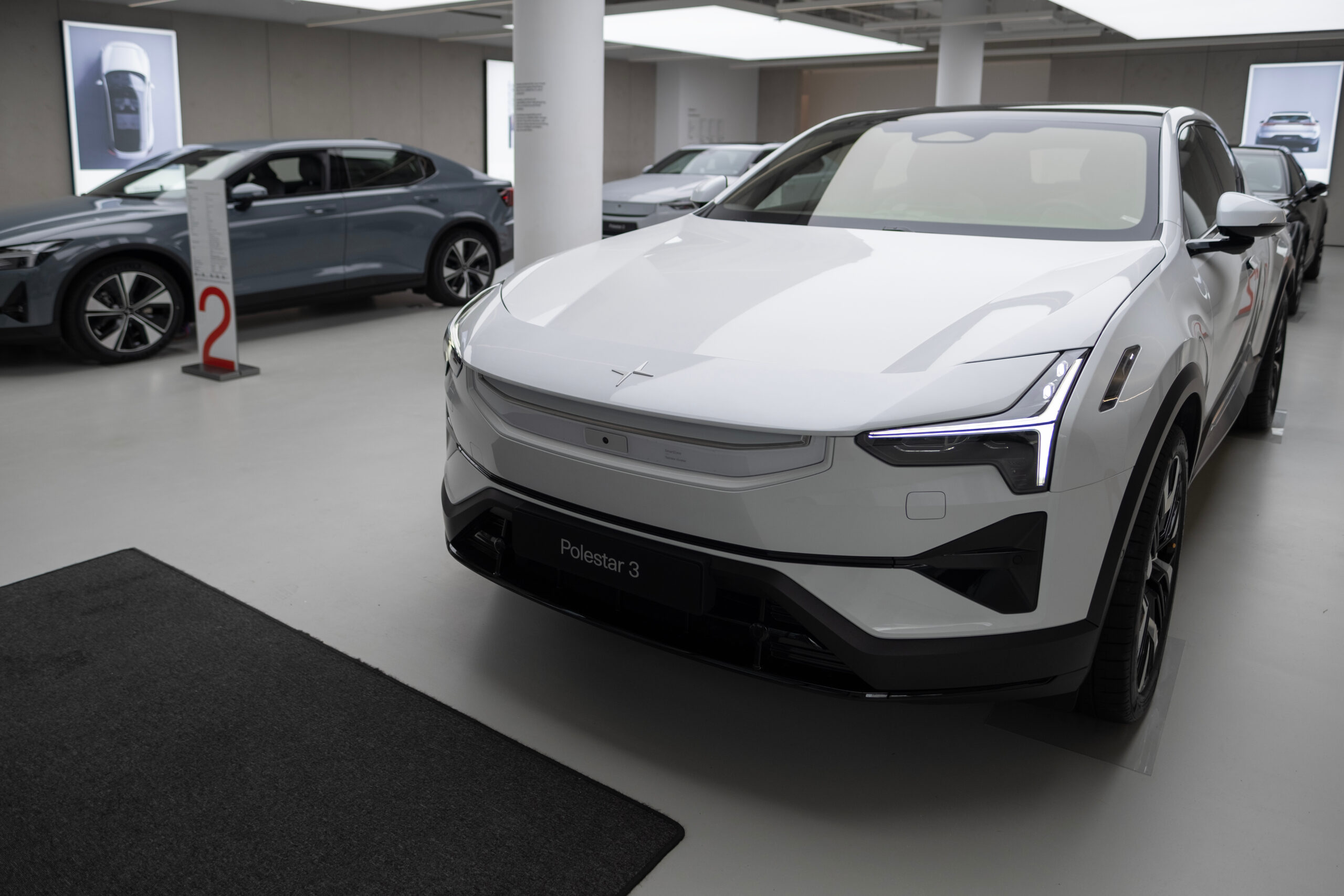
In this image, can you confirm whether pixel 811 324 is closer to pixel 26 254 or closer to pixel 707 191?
pixel 707 191

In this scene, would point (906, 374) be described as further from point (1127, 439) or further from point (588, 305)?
point (588, 305)

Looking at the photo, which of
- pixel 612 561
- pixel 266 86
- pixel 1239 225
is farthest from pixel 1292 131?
pixel 612 561

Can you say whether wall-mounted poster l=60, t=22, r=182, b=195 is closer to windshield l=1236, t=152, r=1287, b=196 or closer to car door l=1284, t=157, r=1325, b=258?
windshield l=1236, t=152, r=1287, b=196

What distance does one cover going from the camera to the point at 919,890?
1.74 m

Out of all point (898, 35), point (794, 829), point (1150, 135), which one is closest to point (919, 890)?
point (794, 829)

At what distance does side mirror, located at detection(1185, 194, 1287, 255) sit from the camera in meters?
2.41

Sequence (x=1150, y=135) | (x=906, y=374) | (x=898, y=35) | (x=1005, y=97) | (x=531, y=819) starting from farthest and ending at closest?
1. (x=1005, y=97)
2. (x=898, y=35)
3. (x=1150, y=135)
4. (x=531, y=819)
5. (x=906, y=374)

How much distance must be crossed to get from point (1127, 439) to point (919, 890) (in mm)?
871

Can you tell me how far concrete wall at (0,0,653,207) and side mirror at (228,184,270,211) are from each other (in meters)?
5.05


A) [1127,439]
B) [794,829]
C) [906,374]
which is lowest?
[794,829]

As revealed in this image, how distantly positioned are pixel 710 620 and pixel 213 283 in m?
4.44

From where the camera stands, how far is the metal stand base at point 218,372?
535 centimetres

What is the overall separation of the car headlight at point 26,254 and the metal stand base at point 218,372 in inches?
34.1

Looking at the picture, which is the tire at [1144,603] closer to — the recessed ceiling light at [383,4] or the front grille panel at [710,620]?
the front grille panel at [710,620]
